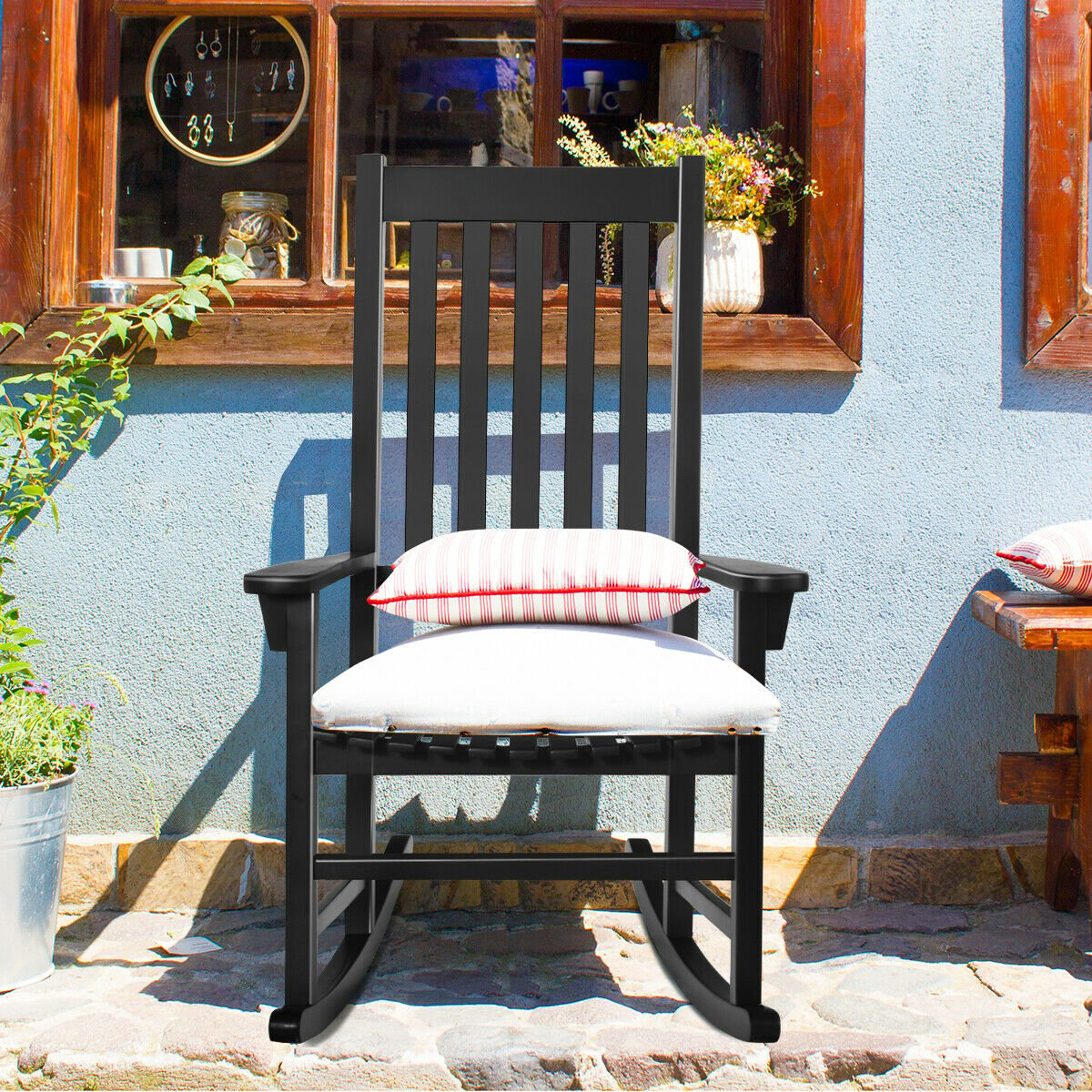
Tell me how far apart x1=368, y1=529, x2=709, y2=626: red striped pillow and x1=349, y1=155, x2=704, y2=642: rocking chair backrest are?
28cm

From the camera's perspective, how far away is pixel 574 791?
1871mm

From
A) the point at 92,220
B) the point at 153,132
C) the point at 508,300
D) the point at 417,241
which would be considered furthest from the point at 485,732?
the point at 153,132

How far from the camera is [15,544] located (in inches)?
73.5

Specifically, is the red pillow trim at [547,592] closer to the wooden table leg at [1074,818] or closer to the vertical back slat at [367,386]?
the vertical back slat at [367,386]

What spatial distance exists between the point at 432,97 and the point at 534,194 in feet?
1.94

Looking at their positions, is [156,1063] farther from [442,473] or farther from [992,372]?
[992,372]

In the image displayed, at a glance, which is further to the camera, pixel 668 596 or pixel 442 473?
Answer: pixel 442 473

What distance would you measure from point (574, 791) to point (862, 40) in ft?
4.84

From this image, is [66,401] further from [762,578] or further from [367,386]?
[762,578]

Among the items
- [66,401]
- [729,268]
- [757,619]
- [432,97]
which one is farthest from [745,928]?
[432,97]

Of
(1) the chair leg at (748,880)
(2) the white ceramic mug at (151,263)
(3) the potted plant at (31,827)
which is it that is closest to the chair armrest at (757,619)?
(1) the chair leg at (748,880)

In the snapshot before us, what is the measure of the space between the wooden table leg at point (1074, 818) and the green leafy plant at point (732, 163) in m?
0.95

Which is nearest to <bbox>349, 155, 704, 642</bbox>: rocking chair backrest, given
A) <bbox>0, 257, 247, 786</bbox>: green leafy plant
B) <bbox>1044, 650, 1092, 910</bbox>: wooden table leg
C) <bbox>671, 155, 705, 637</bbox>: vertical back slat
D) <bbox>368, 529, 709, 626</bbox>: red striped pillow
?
<bbox>671, 155, 705, 637</bbox>: vertical back slat

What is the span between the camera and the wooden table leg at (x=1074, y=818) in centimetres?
161
